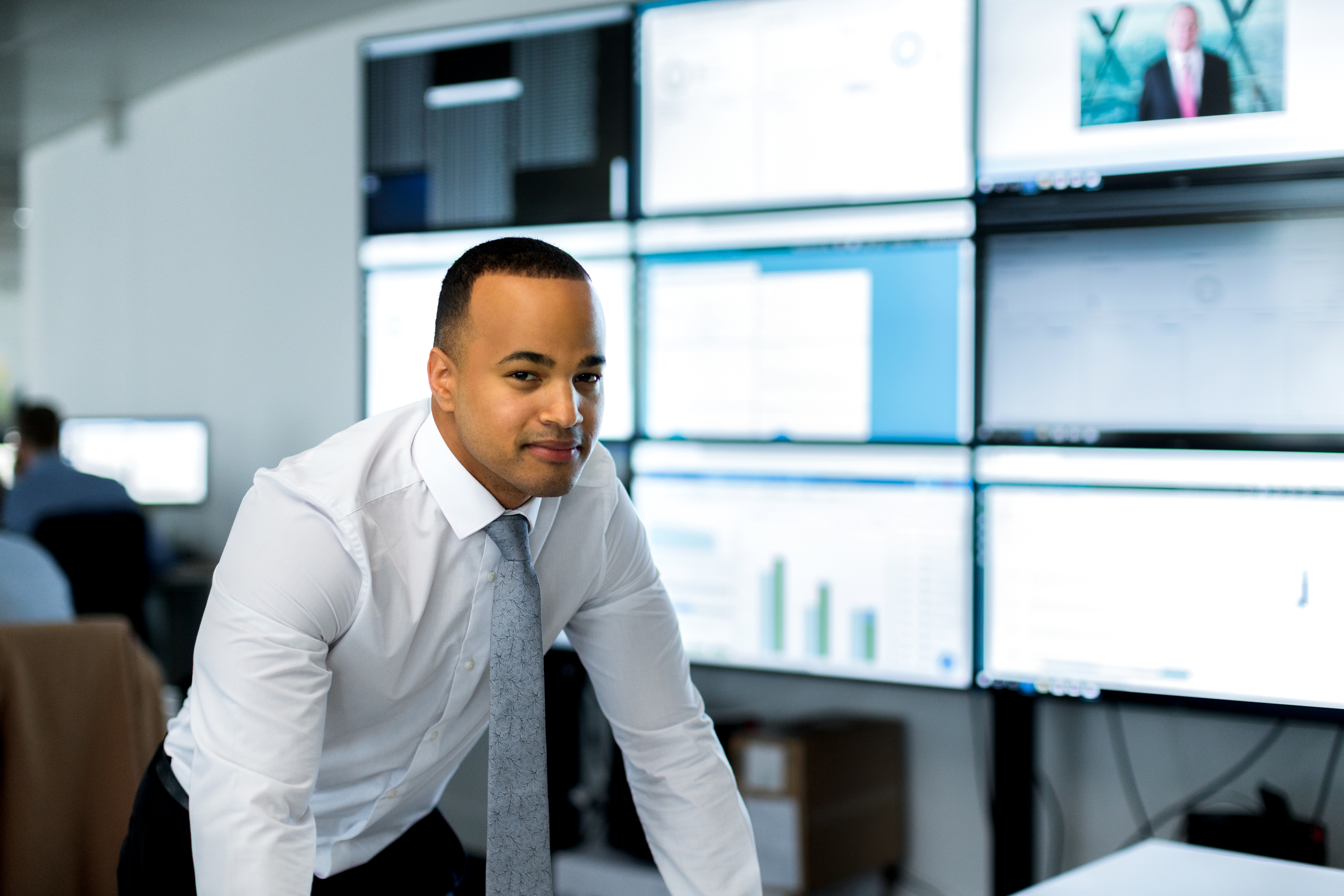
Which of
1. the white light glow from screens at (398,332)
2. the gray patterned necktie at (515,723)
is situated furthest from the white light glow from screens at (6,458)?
the gray patterned necktie at (515,723)

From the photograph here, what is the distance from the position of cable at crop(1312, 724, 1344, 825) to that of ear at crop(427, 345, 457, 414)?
6.29 ft

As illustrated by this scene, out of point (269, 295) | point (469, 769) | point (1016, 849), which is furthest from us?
point (269, 295)

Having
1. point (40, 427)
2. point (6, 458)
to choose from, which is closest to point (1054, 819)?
point (40, 427)

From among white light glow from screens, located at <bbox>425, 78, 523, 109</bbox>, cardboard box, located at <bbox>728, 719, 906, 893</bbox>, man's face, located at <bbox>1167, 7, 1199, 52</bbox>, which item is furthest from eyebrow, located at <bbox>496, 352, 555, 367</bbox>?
white light glow from screens, located at <bbox>425, 78, 523, 109</bbox>

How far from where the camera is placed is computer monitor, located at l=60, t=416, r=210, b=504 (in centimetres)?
427

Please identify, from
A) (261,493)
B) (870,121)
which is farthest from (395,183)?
(261,493)

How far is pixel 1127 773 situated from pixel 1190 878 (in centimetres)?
113

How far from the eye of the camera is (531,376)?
3.88 feet

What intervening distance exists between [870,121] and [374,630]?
1732 millimetres

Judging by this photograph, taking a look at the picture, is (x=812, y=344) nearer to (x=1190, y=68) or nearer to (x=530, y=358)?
(x=1190, y=68)

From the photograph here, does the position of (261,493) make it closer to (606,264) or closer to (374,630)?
(374,630)

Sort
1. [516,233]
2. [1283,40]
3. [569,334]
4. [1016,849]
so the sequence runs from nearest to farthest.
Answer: [569,334]
[1283,40]
[1016,849]
[516,233]

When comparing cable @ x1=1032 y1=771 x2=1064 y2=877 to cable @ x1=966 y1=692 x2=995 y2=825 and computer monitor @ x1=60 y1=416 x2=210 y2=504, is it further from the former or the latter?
computer monitor @ x1=60 y1=416 x2=210 y2=504

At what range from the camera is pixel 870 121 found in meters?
2.53
